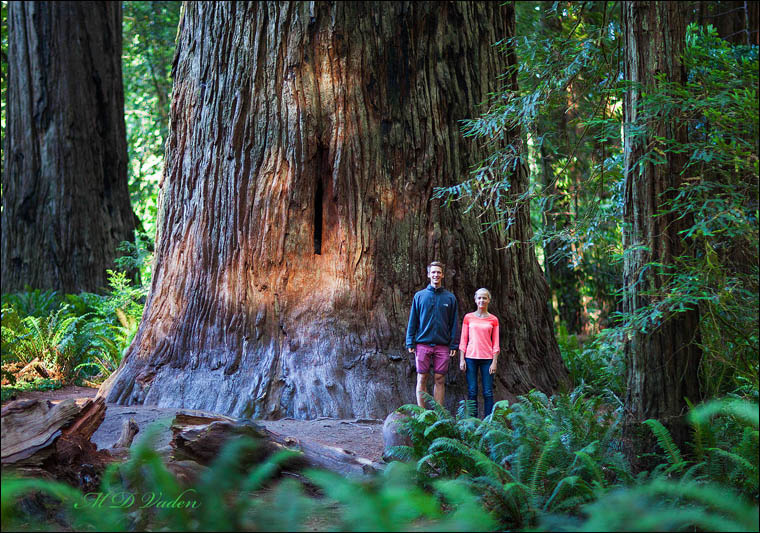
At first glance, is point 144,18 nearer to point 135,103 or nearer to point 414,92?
point 135,103

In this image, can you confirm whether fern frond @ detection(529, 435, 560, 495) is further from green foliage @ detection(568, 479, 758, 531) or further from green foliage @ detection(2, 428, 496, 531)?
green foliage @ detection(568, 479, 758, 531)

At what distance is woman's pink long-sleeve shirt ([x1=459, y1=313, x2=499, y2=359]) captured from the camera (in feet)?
26.0

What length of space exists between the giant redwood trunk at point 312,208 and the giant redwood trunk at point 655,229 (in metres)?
2.99

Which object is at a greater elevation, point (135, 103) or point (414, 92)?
point (135, 103)

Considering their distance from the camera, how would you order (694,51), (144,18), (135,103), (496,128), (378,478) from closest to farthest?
(378,478), (694,51), (496,128), (144,18), (135,103)

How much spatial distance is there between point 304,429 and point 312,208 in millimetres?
2614

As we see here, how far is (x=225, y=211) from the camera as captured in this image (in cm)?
838

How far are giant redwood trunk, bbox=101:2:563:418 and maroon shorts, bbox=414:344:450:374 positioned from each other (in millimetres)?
316

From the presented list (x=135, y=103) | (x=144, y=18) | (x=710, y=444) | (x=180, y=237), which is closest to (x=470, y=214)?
(x=180, y=237)

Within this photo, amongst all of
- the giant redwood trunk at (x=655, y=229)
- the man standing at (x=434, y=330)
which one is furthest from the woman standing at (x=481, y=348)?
the giant redwood trunk at (x=655, y=229)

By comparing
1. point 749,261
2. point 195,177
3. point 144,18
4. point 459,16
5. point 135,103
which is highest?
point 144,18

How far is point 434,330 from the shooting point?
7.79 m

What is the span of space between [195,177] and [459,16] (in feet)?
12.5

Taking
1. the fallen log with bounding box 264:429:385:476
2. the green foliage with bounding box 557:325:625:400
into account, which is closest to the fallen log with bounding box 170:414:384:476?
the fallen log with bounding box 264:429:385:476
